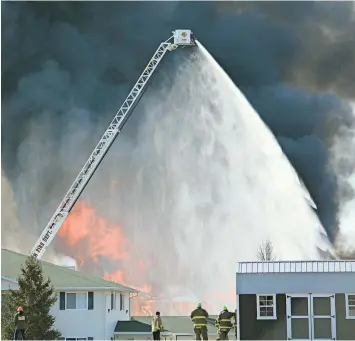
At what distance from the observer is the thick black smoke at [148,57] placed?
110 ft

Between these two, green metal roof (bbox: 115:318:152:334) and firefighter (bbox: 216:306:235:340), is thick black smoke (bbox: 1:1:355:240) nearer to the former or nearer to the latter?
green metal roof (bbox: 115:318:152:334)

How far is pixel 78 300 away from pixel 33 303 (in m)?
2.84

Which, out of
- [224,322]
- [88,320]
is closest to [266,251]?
[88,320]

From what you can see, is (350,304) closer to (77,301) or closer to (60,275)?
(77,301)

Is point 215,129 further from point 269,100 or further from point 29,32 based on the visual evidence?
point 29,32

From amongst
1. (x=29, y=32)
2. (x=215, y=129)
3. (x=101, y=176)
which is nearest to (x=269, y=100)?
(x=215, y=129)

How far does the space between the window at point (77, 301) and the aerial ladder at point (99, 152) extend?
1982mm

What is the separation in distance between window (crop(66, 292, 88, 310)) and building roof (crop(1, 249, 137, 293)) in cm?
50

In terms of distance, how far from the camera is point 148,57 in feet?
115

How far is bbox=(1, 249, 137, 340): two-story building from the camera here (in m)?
33.5

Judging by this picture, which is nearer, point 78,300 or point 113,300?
point 78,300

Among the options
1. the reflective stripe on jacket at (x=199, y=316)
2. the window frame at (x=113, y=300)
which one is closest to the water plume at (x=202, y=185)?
the window frame at (x=113, y=300)

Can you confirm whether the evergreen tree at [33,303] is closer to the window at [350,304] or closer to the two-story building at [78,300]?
the two-story building at [78,300]

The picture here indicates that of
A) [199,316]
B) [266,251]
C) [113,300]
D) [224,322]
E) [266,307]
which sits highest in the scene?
[266,251]
